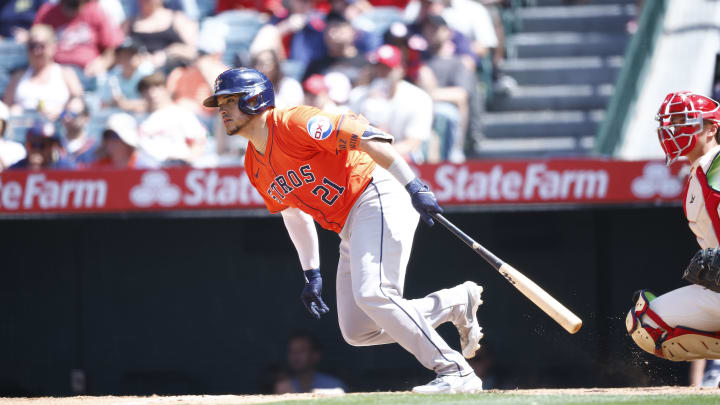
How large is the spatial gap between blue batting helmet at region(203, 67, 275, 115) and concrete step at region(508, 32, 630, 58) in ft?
17.6

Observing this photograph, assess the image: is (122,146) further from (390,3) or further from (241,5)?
(390,3)

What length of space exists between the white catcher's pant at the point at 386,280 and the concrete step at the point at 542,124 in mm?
4276

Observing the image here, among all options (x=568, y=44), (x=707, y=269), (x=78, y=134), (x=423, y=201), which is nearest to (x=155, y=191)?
(x=78, y=134)

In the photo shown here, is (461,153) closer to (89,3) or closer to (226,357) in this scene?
(226,357)

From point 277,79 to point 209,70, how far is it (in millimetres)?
837

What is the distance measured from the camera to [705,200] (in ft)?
15.7

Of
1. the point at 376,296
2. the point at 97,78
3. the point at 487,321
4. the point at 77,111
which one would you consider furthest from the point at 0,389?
the point at 376,296

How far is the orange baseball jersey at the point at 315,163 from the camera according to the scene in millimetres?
4859

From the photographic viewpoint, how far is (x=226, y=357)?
25.6 ft

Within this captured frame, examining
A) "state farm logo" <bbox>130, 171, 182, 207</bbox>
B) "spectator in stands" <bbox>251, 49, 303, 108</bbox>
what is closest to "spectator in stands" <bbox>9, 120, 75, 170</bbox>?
"state farm logo" <bbox>130, 171, 182, 207</bbox>

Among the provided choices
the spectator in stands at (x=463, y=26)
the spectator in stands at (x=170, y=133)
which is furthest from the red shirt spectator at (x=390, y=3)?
the spectator in stands at (x=170, y=133)

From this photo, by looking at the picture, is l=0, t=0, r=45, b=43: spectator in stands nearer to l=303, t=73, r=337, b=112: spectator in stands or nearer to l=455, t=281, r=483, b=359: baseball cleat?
l=303, t=73, r=337, b=112: spectator in stands

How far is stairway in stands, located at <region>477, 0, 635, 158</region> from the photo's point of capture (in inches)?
361

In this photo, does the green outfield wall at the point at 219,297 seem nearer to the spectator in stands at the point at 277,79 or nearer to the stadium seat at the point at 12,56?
the spectator in stands at the point at 277,79
